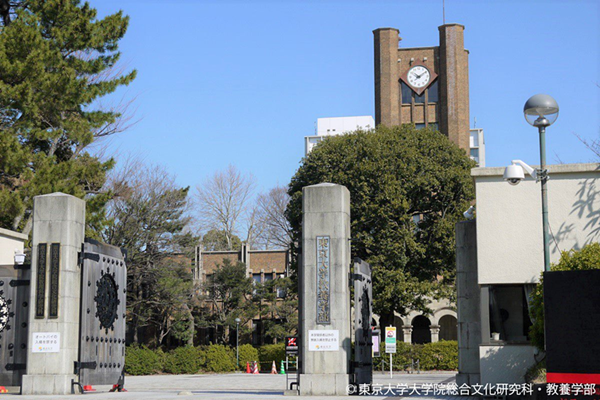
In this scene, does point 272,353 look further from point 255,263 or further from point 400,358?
point 255,263

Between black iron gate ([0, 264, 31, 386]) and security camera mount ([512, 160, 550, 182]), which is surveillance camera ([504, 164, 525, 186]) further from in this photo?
black iron gate ([0, 264, 31, 386])

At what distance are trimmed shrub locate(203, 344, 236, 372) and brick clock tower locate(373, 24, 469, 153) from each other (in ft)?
73.2

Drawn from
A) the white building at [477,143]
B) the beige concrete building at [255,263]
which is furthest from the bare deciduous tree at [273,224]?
the white building at [477,143]

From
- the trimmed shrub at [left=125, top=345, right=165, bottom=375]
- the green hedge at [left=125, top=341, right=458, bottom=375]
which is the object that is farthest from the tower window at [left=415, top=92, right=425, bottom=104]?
the trimmed shrub at [left=125, top=345, right=165, bottom=375]

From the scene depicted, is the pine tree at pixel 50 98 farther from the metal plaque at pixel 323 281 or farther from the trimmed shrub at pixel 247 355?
the trimmed shrub at pixel 247 355

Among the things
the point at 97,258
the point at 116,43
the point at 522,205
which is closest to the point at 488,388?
the point at 522,205

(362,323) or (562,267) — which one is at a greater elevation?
(562,267)

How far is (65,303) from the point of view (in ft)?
54.6

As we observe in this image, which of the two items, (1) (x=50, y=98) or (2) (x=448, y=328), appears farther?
(2) (x=448, y=328)

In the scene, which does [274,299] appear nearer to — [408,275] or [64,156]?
[408,275]

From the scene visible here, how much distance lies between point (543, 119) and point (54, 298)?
423 inches

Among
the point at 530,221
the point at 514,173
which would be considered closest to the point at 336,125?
the point at 530,221

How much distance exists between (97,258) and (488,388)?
352 inches

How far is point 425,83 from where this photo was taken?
58.4 m
